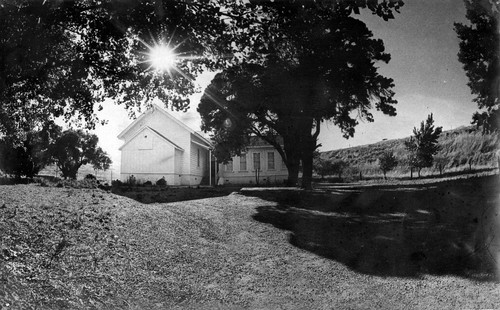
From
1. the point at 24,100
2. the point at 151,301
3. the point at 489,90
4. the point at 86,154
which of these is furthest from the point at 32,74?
the point at 86,154

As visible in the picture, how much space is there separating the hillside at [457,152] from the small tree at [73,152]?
103ft

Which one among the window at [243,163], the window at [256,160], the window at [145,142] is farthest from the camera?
the window at [256,160]

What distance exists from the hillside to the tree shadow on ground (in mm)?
2832

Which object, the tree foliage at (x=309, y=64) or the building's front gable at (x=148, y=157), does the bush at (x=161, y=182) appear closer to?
the building's front gable at (x=148, y=157)

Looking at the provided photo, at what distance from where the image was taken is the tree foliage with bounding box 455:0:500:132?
764cm

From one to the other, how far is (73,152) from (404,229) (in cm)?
3553

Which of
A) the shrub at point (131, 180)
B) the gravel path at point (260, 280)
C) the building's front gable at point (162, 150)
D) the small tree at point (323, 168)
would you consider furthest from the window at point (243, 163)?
the gravel path at point (260, 280)

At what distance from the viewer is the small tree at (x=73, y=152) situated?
33250mm

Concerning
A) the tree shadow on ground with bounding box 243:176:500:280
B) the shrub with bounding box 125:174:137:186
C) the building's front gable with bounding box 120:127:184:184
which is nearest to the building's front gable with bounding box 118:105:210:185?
the building's front gable with bounding box 120:127:184:184

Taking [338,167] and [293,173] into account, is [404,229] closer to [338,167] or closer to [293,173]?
[293,173]

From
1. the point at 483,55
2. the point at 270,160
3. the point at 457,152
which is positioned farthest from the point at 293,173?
the point at 483,55

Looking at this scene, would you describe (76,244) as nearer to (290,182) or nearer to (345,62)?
(345,62)

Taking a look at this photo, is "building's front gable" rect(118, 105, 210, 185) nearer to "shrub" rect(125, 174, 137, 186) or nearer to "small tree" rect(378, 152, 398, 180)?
"shrub" rect(125, 174, 137, 186)

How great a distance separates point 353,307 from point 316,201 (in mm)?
8298
